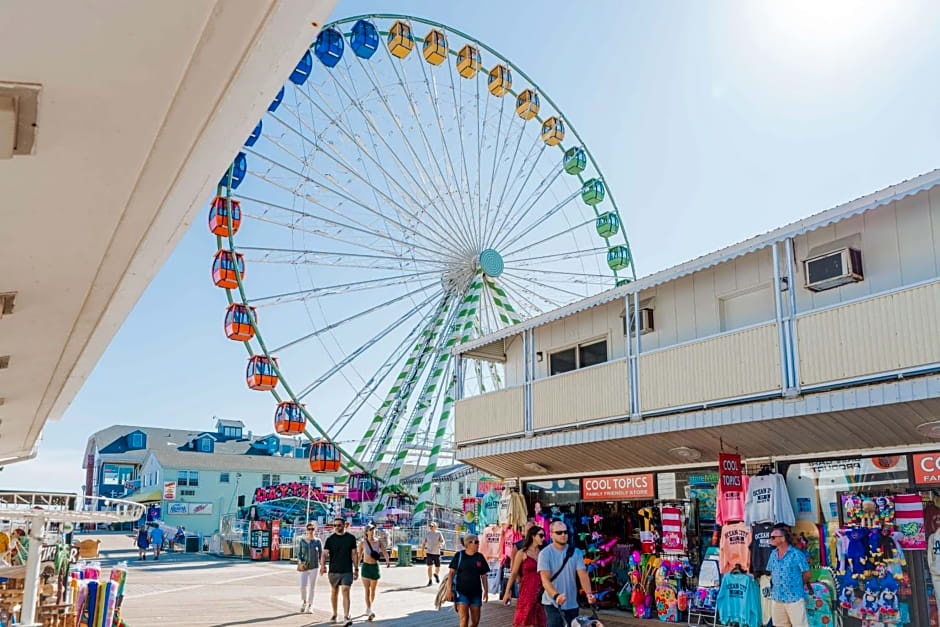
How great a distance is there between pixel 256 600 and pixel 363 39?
47.0 feet

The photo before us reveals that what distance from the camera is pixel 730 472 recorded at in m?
12.0

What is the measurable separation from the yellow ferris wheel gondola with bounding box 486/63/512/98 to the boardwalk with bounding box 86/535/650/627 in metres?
14.3

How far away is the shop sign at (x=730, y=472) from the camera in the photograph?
39.0 feet

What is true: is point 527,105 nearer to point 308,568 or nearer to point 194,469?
point 308,568

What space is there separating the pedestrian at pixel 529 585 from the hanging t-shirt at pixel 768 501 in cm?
401

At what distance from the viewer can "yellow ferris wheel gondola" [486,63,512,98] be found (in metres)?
25.5

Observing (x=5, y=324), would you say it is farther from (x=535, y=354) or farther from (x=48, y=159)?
(x=535, y=354)

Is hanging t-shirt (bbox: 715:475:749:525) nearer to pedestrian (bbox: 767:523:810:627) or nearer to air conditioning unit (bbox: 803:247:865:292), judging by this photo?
pedestrian (bbox: 767:523:810:627)

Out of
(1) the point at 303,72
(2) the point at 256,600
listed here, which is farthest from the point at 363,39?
(2) the point at 256,600

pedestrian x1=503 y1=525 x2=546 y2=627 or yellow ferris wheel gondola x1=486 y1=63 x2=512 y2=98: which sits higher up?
yellow ferris wheel gondola x1=486 y1=63 x2=512 y2=98

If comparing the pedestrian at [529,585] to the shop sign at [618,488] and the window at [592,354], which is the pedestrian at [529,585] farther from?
the window at [592,354]

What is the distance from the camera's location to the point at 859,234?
11.2 metres

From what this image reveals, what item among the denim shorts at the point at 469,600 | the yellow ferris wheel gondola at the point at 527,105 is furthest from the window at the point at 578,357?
the yellow ferris wheel gondola at the point at 527,105

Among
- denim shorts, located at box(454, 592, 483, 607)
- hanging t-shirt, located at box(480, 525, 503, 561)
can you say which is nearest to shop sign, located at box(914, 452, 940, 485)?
denim shorts, located at box(454, 592, 483, 607)
